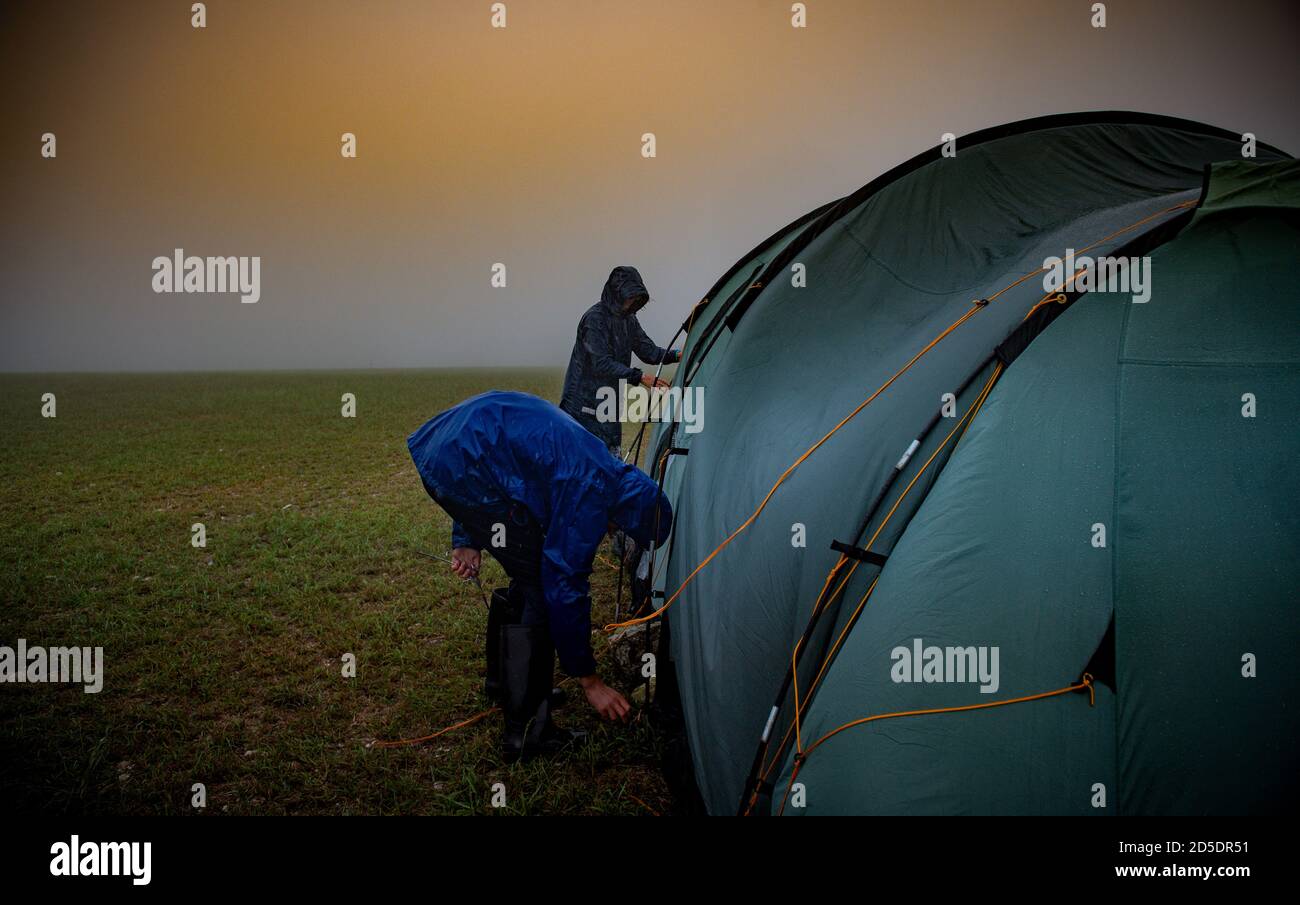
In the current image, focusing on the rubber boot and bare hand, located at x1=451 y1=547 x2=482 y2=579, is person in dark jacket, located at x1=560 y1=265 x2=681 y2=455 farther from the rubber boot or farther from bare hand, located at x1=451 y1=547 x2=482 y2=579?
the rubber boot

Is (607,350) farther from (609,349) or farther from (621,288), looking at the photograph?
(621,288)

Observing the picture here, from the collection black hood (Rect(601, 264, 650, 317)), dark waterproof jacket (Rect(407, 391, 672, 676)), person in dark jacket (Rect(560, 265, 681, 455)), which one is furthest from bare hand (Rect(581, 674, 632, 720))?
black hood (Rect(601, 264, 650, 317))

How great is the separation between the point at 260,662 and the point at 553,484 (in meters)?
3.08

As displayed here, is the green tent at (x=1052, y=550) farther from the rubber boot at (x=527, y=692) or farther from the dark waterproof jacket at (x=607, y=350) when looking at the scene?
the dark waterproof jacket at (x=607, y=350)

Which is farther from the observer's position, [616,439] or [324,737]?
[616,439]

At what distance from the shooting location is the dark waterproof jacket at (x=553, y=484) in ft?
9.53

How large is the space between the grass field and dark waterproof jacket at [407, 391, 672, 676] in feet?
3.58

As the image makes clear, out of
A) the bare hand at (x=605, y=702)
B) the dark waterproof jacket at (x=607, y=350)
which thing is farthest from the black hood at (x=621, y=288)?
the bare hand at (x=605, y=702)

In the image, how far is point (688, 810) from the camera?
3.02m
